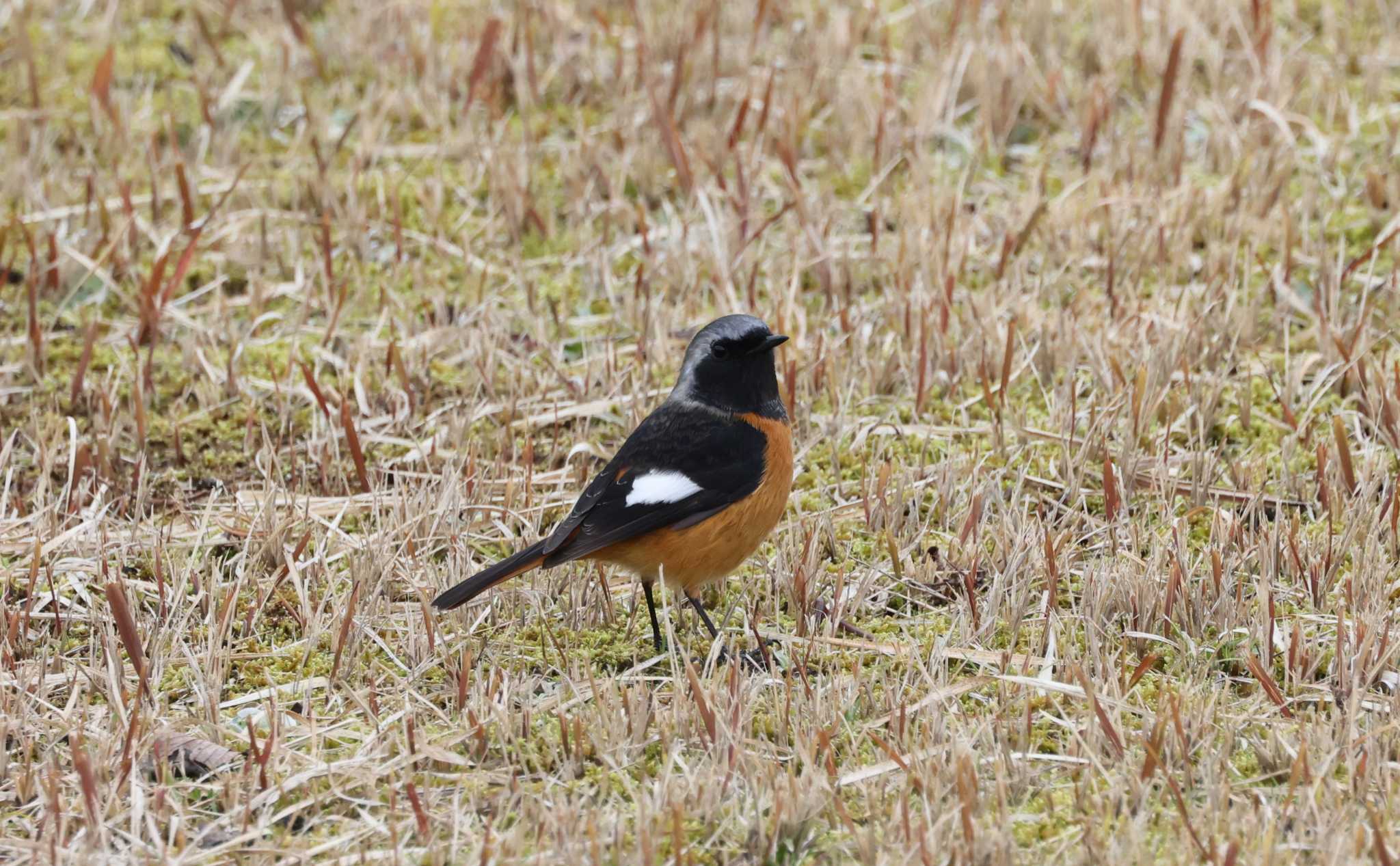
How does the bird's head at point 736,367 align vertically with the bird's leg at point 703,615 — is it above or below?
above

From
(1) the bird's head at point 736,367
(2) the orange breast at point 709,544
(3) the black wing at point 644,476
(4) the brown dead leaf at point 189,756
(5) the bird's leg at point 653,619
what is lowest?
(5) the bird's leg at point 653,619

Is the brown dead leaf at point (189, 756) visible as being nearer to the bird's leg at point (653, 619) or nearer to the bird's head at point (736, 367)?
the bird's leg at point (653, 619)

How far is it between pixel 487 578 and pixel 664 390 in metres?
1.98

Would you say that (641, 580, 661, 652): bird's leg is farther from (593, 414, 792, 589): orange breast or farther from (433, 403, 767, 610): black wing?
(433, 403, 767, 610): black wing

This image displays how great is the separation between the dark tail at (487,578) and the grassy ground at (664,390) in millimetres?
108

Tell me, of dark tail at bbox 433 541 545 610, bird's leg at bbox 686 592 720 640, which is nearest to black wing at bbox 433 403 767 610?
dark tail at bbox 433 541 545 610

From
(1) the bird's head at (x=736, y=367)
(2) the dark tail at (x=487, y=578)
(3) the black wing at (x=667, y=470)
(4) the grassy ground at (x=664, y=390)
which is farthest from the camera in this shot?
(1) the bird's head at (x=736, y=367)

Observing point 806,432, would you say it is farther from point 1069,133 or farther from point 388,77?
point 388,77

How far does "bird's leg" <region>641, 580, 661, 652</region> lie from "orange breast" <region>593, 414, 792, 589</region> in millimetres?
48

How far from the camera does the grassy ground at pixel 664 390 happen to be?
13.0 ft

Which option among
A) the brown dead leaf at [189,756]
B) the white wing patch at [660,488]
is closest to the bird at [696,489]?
the white wing patch at [660,488]

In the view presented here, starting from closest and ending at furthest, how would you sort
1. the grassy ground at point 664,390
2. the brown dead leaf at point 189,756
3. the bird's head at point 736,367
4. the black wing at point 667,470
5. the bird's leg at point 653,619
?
the grassy ground at point 664,390 → the brown dead leaf at point 189,756 → the black wing at point 667,470 → the bird's leg at point 653,619 → the bird's head at point 736,367

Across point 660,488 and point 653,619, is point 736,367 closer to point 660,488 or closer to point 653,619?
point 660,488

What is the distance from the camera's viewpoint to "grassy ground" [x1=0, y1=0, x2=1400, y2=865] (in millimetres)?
3949
